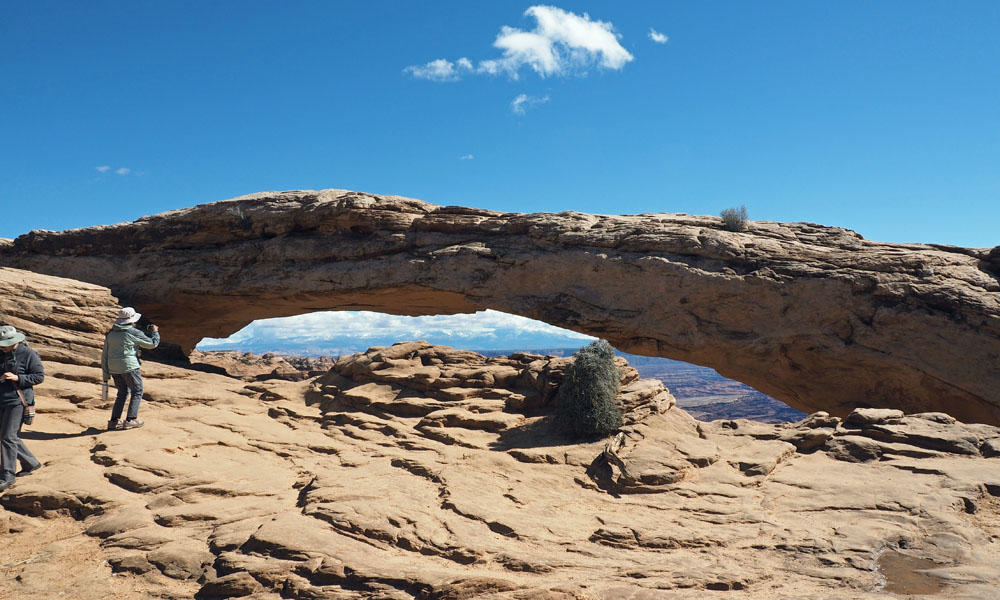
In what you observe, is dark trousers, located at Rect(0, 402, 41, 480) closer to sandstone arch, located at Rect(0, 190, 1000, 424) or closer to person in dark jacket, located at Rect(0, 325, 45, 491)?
person in dark jacket, located at Rect(0, 325, 45, 491)

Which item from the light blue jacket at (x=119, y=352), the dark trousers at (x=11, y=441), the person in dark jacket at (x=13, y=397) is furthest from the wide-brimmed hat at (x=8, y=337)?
the light blue jacket at (x=119, y=352)

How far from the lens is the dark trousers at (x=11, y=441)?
922cm

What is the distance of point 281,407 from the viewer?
14.3m

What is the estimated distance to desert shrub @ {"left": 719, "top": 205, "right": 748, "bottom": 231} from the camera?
18.2 m

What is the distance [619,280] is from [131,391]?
42.0 ft

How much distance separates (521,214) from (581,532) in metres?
12.8

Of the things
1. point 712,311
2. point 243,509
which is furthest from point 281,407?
point 712,311

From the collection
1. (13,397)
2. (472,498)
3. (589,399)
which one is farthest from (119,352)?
(589,399)

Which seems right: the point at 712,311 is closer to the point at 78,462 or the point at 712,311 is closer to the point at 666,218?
the point at 666,218

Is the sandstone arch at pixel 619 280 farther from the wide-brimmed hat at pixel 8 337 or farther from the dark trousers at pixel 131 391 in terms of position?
the wide-brimmed hat at pixel 8 337

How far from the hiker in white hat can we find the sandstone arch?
807 cm

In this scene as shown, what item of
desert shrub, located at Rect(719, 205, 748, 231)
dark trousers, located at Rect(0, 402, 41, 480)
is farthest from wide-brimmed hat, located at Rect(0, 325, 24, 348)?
desert shrub, located at Rect(719, 205, 748, 231)

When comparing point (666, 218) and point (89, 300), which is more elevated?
point (666, 218)

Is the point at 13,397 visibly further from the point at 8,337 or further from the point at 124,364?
the point at 124,364
